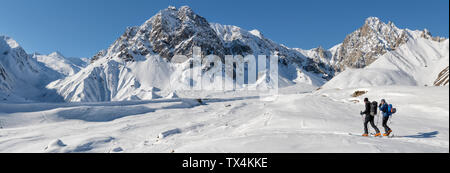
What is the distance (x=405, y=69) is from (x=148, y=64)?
135 metres

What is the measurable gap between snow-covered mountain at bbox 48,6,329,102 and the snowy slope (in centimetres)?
7015

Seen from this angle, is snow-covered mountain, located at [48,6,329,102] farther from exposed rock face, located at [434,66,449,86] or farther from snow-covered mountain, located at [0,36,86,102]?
exposed rock face, located at [434,66,449,86]

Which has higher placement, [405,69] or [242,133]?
[405,69]

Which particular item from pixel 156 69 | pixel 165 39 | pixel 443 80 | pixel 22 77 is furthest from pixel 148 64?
Result: pixel 443 80

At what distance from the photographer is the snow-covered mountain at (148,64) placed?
99.9m

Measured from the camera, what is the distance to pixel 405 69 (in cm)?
8556

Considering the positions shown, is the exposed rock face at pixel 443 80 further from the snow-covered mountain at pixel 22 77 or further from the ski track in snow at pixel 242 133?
the snow-covered mountain at pixel 22 77

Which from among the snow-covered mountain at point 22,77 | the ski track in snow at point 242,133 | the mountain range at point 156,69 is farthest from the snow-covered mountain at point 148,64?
the ski track in snow at point 242,133

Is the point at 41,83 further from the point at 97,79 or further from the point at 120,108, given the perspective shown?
the point at 120,108

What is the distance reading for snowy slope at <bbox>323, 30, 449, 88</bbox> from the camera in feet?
217

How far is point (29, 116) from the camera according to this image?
70.7 feet

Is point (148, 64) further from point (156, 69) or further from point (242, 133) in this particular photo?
point (242, 133)

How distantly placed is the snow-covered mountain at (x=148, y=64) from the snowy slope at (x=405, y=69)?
230 ft
